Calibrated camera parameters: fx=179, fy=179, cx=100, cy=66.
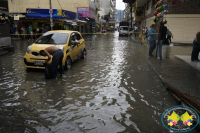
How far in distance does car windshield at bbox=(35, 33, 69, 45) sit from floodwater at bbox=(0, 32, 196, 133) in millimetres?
1614

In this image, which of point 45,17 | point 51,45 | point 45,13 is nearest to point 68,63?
point 51,45

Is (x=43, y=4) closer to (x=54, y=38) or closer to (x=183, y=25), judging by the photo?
(x=183, y=25)

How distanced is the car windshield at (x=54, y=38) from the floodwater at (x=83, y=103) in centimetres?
161

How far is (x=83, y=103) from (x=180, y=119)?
7.21 ft

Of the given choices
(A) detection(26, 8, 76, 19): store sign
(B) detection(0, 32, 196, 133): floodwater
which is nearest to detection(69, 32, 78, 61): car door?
(B) detection(0, 32, 196, 133): floodwater

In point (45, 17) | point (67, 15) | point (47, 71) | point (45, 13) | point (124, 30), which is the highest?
point (45, 13)

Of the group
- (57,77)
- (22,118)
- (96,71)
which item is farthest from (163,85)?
(22,118)

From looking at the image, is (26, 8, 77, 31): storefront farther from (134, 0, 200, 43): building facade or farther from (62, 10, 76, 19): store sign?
(134, 0, 200, 43): building facade

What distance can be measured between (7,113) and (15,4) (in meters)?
41.8

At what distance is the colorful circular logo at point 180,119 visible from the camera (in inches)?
131

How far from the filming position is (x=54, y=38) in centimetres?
820

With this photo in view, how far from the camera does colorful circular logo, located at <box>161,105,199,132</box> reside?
333 centimetres

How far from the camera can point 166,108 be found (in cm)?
416

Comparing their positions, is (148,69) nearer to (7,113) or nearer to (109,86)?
(109,86)
